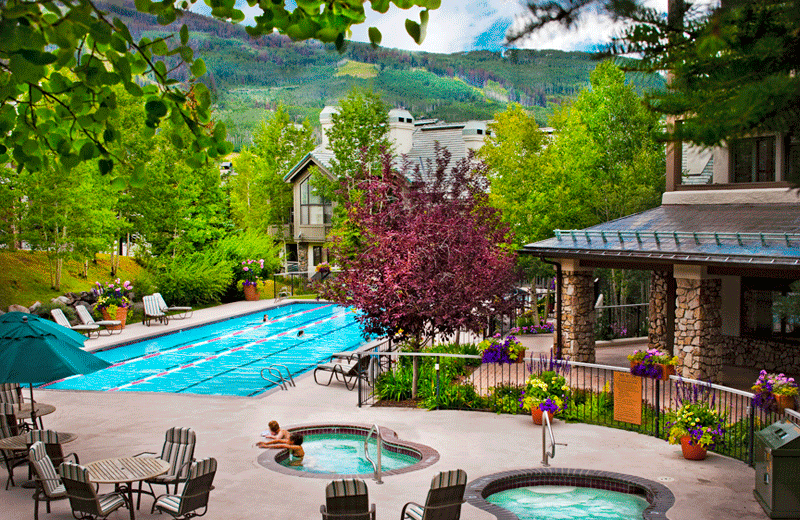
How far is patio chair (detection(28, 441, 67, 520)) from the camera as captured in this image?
9.44 m

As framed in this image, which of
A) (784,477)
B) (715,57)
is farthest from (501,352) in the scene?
(715,57)

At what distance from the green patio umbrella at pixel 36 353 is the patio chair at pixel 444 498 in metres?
5.50

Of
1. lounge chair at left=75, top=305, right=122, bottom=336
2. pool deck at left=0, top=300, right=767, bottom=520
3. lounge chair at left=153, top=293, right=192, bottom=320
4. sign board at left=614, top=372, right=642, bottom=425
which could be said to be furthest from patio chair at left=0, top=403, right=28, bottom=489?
lounge chair at left=153, top=293, right=192, bottom=320

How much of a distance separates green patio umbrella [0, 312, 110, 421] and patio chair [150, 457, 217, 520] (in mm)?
2989

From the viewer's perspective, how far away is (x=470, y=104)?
93250 mm

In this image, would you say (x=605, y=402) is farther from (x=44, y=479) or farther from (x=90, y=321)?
(x=90, y=321)

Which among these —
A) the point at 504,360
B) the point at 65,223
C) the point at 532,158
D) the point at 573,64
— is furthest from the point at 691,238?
the point at 65,223

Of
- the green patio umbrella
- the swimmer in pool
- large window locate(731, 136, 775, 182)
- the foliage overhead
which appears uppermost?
large window locate(731, 136, 775, 182)

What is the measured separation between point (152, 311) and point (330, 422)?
1603 centimetres

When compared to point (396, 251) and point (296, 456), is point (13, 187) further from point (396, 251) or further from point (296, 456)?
point (296, 456)

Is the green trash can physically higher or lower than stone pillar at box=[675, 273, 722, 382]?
lower

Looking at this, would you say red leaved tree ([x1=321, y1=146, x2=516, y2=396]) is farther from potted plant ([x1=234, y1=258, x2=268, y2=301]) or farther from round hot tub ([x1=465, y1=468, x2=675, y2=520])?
potted plant ([x1=234, y1=258, x2=268, y2=301])

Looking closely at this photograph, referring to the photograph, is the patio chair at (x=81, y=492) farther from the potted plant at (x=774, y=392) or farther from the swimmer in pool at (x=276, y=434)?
the potted plant at (x=774, y=392)

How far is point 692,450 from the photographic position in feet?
38.1
